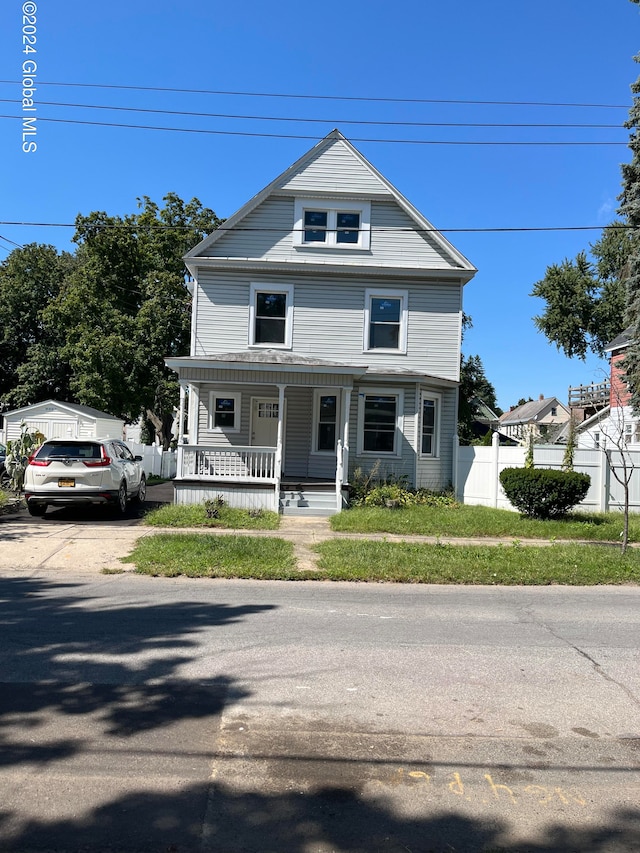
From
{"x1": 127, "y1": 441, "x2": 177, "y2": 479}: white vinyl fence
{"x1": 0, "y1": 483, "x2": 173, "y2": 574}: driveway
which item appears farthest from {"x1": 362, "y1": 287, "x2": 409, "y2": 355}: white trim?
{"x1": 127, "y1": 441, "x2": 177, "y2": 479}: white vinyl fence

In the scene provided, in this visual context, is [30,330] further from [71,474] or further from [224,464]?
[71,474]

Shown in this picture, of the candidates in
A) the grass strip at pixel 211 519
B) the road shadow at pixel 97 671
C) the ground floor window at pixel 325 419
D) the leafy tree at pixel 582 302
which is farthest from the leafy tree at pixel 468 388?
the road shadow at pixel 97 671

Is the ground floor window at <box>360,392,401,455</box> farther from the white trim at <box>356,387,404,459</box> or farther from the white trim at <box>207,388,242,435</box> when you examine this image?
the white trim at <box>207,388,242,435</box>

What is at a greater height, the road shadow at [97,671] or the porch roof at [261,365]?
the porch roof at [261,365]

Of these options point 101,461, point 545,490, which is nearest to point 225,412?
point 101,461

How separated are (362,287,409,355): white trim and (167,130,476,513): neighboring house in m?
0.03

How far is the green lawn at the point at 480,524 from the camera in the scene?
13.4 metres

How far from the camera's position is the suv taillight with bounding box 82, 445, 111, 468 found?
14.1 m

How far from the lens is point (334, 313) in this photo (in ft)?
61.8

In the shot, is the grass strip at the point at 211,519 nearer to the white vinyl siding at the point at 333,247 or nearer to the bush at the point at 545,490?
the bush at the point at 545,490

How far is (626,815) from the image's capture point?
3299 mm

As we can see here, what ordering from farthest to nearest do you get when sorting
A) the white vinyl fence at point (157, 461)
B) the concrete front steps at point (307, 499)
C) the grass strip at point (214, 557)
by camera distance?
the white vinyl fence at point (157, 461), the concrete front steps at point (307, 499), the grass strip at point (214, 557)

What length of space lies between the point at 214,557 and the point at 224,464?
6489mm

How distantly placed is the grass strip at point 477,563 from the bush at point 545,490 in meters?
2.54
